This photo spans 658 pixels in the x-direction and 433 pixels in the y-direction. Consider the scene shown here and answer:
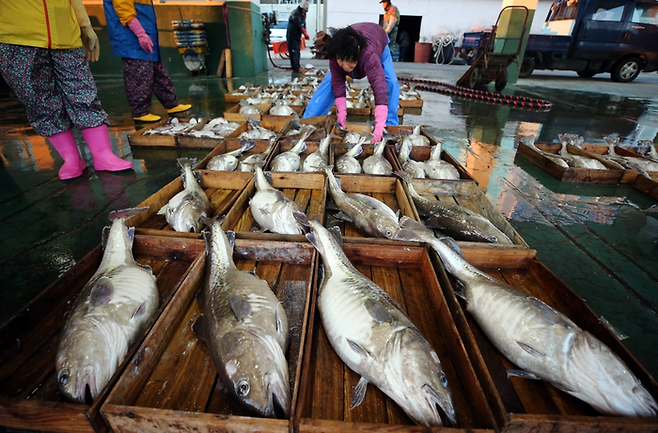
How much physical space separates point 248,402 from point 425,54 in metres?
30.0

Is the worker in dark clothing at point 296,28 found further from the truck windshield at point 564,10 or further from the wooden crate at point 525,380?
the wooden crate at point 525,380

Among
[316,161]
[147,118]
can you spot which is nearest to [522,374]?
[316,161]

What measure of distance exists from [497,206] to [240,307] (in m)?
3.79

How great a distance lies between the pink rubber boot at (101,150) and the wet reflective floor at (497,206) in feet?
0.56

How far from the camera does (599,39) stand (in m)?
15.2

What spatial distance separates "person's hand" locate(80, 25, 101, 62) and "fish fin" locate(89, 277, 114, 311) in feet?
14.2

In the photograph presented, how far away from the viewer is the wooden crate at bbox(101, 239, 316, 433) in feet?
4.63

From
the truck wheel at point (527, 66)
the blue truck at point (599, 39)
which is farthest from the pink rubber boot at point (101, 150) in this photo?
the truck wheel at point (527, 66)

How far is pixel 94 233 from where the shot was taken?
11.1 feet

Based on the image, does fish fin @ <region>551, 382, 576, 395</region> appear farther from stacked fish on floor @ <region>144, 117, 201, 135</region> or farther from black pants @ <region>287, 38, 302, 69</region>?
black pants @ <region>287, 38, 302, 69</region>

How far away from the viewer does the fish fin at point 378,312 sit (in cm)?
186

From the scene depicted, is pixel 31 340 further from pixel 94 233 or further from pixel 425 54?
pixel 425 54

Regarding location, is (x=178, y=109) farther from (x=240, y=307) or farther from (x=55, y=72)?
(x=240, y=307)

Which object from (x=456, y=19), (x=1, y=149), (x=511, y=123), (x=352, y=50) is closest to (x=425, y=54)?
(x=456, y=19)
